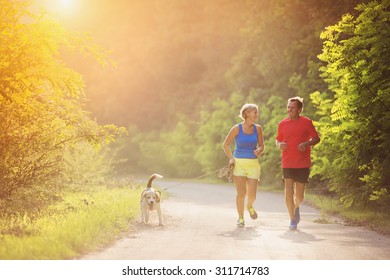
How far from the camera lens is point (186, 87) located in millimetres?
58906

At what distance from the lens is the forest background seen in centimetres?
1270

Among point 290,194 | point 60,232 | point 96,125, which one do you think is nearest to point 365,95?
point 290,194

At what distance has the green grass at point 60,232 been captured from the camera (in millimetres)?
8570

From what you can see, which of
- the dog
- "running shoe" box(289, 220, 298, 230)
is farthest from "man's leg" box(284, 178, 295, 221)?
the dog

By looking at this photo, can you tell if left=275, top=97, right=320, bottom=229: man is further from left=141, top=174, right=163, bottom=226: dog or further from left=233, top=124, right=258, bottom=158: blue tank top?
left=141, top=174, right=163, bottom=226: dog

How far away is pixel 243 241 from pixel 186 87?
49.0 m

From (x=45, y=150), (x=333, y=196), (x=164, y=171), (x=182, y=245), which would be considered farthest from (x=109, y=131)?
(x=164, y=171)

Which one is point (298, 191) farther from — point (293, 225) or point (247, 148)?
point (247, 148)

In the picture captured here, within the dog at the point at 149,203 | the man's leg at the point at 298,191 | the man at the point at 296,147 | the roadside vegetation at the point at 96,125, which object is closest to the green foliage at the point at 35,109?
the roadside vegetation at the point at 96,125

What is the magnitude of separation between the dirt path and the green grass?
29 centimetres

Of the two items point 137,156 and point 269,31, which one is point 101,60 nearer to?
point 269,31

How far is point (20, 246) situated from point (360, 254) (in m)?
4.69

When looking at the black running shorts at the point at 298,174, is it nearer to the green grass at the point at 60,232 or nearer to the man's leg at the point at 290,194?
the man's leg at the point at 290,194

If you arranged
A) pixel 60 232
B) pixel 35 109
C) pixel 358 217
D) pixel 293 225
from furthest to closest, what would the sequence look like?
pixel 358 217 < pixel 35 109 < pixel 293 225 < pixel 60 232
